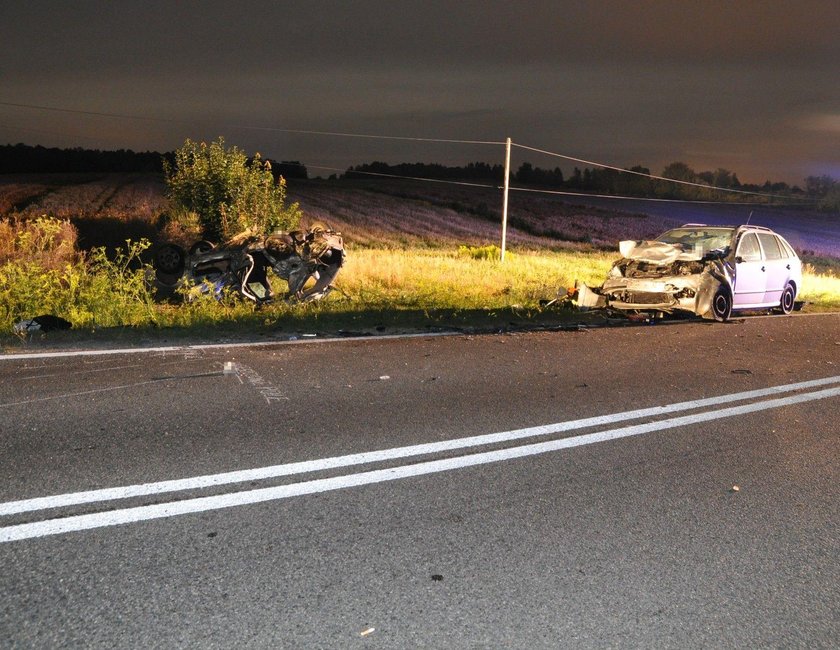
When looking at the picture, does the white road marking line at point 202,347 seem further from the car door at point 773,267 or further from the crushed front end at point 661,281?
the car door at point 773,267

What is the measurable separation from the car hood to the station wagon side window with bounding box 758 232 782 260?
6.54ft

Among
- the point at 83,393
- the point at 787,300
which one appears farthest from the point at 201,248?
the point at 787,300

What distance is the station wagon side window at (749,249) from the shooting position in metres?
13.2

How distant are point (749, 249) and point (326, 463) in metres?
11.2

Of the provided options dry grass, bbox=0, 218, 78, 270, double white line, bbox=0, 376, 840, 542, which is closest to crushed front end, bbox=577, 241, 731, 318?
double white line, bbox=0, 376, 840, 542

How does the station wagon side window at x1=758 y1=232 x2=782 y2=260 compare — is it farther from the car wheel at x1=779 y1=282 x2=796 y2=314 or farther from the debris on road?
the debris on road

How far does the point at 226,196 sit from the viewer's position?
829 inches

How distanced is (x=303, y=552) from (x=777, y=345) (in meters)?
8.68

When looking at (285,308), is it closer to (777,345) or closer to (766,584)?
(777,345)

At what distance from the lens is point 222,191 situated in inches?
830

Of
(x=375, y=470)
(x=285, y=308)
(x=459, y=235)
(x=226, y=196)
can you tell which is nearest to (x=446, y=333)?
(x=285, y=308)

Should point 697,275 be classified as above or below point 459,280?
above

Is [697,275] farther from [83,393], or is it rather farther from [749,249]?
[83,393]

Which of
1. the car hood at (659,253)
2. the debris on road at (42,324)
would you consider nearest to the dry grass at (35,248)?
the debris on road at (42,324)
